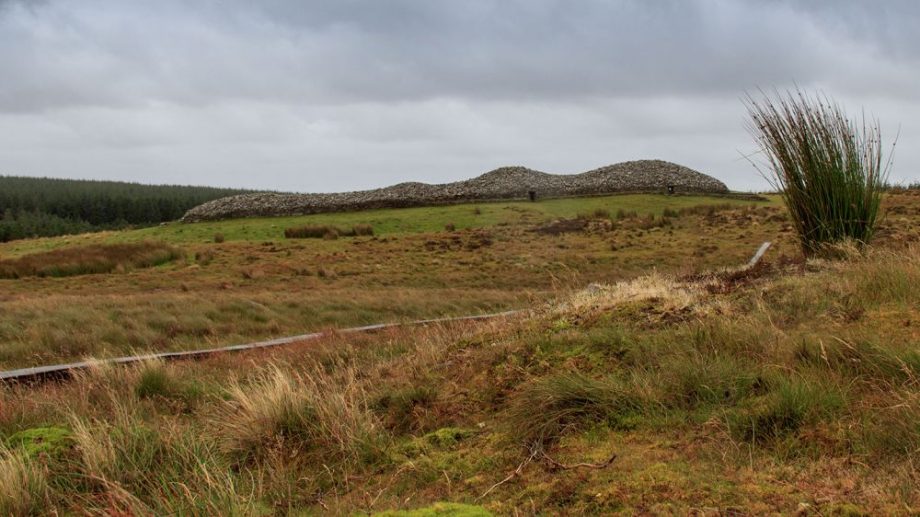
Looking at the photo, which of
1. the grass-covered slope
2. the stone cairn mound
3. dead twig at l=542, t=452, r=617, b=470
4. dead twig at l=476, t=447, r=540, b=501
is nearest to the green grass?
the stone cairn mound

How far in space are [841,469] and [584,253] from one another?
23398 millimetres

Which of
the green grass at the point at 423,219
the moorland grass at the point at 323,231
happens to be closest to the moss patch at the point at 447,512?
the green grass at the point at 423,219

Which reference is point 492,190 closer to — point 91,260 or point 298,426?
point 91,260

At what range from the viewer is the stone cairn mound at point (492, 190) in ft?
144

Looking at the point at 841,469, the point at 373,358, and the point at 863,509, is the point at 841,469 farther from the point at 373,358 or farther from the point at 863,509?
the point at 373,358

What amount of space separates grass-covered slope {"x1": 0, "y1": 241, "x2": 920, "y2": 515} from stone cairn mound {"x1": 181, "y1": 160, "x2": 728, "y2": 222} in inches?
1463

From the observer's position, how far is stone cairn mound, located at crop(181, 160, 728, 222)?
43906mm

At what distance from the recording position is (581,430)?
15.6 feet

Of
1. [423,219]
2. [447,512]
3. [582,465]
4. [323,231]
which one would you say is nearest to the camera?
[447,512]

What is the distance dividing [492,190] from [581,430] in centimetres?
4096

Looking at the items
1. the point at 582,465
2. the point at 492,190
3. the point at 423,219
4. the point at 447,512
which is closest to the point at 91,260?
the point at 423,219

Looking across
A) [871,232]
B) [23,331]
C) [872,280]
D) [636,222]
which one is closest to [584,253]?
[636,222]

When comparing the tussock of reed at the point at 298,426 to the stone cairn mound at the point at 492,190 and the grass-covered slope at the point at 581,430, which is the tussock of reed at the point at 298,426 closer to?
the grass-covered slope at the point at 581,430

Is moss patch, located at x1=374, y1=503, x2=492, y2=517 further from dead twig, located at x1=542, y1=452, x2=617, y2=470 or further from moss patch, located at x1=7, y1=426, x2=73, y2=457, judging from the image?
moss patch, located at x1=7, y1=426, x2=73, y2=457
